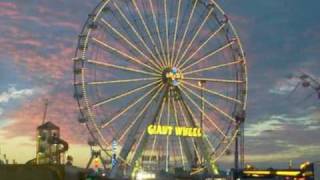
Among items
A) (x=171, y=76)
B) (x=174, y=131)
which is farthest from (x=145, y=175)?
(x=171, y=76)

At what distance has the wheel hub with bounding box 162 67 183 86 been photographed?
70375 millimetres

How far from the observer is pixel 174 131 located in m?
71.6

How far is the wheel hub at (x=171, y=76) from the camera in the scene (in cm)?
7038

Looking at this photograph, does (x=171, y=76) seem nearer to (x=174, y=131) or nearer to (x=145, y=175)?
(x=174, y=131)

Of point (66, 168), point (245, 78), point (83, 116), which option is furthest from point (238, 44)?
point (66, 168)

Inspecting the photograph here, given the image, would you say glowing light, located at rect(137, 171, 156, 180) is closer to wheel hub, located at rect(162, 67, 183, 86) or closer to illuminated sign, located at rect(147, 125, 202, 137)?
illuminated sign, located at rect(147, 125, 202, 137)

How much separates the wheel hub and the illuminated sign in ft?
15.4

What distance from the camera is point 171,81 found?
231ft

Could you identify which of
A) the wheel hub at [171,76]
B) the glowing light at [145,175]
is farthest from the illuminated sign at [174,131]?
the glowing light at [145,175]

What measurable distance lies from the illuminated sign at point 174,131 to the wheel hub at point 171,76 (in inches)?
185

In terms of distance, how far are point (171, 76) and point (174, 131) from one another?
5.88 metres

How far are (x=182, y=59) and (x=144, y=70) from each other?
15.8 feet

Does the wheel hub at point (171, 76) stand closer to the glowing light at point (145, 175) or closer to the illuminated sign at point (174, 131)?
the illuminated sign at point (174, 131)

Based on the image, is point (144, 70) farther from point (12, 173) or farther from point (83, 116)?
point (12, 173)
